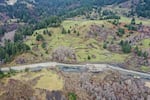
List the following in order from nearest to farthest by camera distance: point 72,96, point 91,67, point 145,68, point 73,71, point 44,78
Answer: point 72,96, point 44,78, point 73,71, point 91,67, point 145,68

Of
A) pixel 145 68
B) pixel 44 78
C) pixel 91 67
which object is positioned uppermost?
pixel 44 78

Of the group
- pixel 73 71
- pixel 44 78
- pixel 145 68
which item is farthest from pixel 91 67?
pixel 145 68

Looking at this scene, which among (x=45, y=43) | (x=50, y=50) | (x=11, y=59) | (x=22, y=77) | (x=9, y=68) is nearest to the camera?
(x=22, y=77)

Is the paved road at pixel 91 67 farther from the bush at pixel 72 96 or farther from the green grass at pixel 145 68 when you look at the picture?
the bush at pixel 72 96

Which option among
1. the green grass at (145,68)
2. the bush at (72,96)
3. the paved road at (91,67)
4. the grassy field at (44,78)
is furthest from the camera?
the green grass at (145,68)

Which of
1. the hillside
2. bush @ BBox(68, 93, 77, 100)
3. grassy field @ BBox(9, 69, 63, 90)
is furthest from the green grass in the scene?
grassy field @ BBox(9, 69, 63, 90)

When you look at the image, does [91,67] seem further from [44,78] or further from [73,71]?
[44,78]

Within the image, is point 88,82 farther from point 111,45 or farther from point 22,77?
point 111,45

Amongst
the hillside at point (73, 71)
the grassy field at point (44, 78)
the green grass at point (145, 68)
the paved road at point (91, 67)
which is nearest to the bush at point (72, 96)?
the hillside at point (73, 71)

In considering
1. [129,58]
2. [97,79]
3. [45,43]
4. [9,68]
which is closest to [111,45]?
[129,58]

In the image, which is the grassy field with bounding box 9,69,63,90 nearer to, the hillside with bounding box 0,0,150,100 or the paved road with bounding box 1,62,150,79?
the hillside with bounding box 0,0,150,100

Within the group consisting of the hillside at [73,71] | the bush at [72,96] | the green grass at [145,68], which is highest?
the hillside at [73,71]
